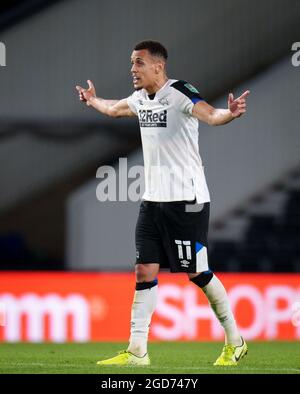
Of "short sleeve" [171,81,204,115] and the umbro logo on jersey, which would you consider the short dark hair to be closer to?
"short sleeve" [171,81,204,115]

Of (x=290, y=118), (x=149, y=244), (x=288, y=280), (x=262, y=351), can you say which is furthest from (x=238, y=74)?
(x=149, y=244)

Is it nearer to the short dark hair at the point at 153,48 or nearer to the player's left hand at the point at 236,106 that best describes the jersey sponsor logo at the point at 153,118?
the short dark hair at the point at 153,48

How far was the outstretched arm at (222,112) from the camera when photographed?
22.4 feet

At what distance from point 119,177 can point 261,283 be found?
2542 mm

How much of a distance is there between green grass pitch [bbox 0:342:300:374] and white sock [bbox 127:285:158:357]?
0.14 m

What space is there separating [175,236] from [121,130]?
7.31m

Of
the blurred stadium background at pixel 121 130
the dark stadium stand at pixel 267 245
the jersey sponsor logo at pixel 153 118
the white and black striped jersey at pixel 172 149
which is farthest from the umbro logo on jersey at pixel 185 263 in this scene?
A: the dark stadium stand at pixel 267 245

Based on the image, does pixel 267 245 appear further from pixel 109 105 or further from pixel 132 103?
pixel 132 103

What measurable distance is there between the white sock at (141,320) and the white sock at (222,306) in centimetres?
34

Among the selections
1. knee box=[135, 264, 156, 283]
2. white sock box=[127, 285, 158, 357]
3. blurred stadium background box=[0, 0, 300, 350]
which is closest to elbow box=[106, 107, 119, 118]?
knee box=[135, 264, 156, 283]

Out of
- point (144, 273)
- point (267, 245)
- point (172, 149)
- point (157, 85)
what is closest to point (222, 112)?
point (172, 149)

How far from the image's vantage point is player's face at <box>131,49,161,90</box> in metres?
7.37

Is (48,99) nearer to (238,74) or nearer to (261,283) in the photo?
(238,74)
